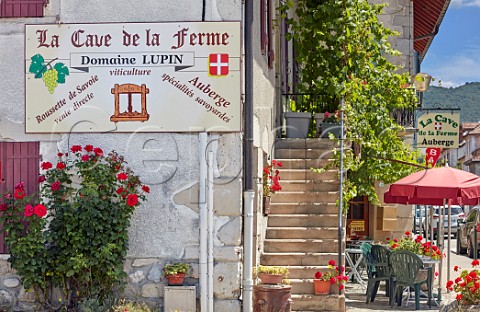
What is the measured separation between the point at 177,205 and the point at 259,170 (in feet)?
6.98

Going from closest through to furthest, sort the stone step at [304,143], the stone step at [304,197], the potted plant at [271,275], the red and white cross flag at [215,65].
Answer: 1. the red and white cross flag at [215,65]
2. the potted plant at [271,275]
3. the stone step at [304,197]
4. the stone step at [304,143]

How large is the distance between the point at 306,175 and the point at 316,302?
2662 mm

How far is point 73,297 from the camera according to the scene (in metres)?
9.01

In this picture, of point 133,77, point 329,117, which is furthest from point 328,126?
point 133,77

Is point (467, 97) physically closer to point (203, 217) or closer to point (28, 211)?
point (203, 217)

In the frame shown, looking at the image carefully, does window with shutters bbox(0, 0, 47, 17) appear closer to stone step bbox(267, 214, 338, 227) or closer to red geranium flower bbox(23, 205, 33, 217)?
red geranium flower bbox(23, 205, 33, 217)

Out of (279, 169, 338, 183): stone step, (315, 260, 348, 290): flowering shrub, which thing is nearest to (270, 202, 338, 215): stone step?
(279, 169, 338, 183): stone step

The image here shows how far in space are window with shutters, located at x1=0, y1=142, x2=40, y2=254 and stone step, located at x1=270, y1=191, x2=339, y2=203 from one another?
406 cm

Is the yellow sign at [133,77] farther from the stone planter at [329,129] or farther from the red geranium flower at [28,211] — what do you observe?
the stone planter at [329,129]

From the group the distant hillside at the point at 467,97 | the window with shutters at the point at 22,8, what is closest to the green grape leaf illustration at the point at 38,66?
the window with shutters at the point at 22,8

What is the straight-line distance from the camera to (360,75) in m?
14.6

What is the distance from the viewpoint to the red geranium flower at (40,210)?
8.59 metres

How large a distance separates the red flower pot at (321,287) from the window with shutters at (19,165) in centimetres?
361

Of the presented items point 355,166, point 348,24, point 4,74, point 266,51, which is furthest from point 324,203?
point 4,74
